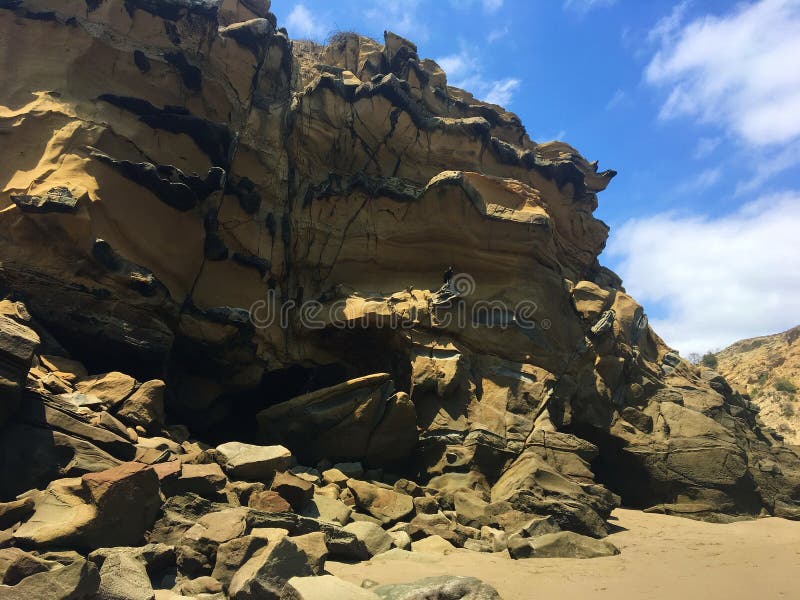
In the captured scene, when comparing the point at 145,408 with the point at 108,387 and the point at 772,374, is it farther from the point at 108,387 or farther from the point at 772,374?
the point at 772,374

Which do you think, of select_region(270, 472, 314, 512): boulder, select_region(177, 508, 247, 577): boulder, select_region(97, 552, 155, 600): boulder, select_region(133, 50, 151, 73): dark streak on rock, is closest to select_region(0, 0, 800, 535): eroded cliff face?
select_region(133, 50, 151, 73): dark streak on rock

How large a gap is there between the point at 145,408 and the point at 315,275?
5.60 m

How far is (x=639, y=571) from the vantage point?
603 centimetres

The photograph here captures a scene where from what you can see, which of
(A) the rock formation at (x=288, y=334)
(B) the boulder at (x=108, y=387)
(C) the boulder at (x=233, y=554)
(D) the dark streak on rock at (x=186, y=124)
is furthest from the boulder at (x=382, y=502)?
(D) the dark streak on rock at (x=186, y=124)

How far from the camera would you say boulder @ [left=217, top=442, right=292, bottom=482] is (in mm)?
7262

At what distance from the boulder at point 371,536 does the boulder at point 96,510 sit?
2.11 metres

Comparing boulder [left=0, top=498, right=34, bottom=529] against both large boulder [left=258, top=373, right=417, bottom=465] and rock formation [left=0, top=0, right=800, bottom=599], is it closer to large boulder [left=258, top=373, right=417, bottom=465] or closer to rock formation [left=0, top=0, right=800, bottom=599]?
rock formation [left=0, top=0, right=800, bottom=599]

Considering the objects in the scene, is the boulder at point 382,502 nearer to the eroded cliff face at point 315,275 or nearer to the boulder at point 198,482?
the eroded cliff face at point 315,275

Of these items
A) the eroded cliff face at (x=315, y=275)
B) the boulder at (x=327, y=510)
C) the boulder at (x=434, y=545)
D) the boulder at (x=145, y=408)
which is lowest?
the boulder at (x=434, y=545)

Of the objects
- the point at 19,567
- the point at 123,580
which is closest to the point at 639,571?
the point at 123,580

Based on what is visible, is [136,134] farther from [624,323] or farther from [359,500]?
[624,323]

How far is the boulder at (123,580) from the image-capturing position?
13.2 feet

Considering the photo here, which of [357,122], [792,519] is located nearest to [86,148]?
[357,122]

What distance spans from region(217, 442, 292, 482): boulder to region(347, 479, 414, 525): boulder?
45.3 inches
